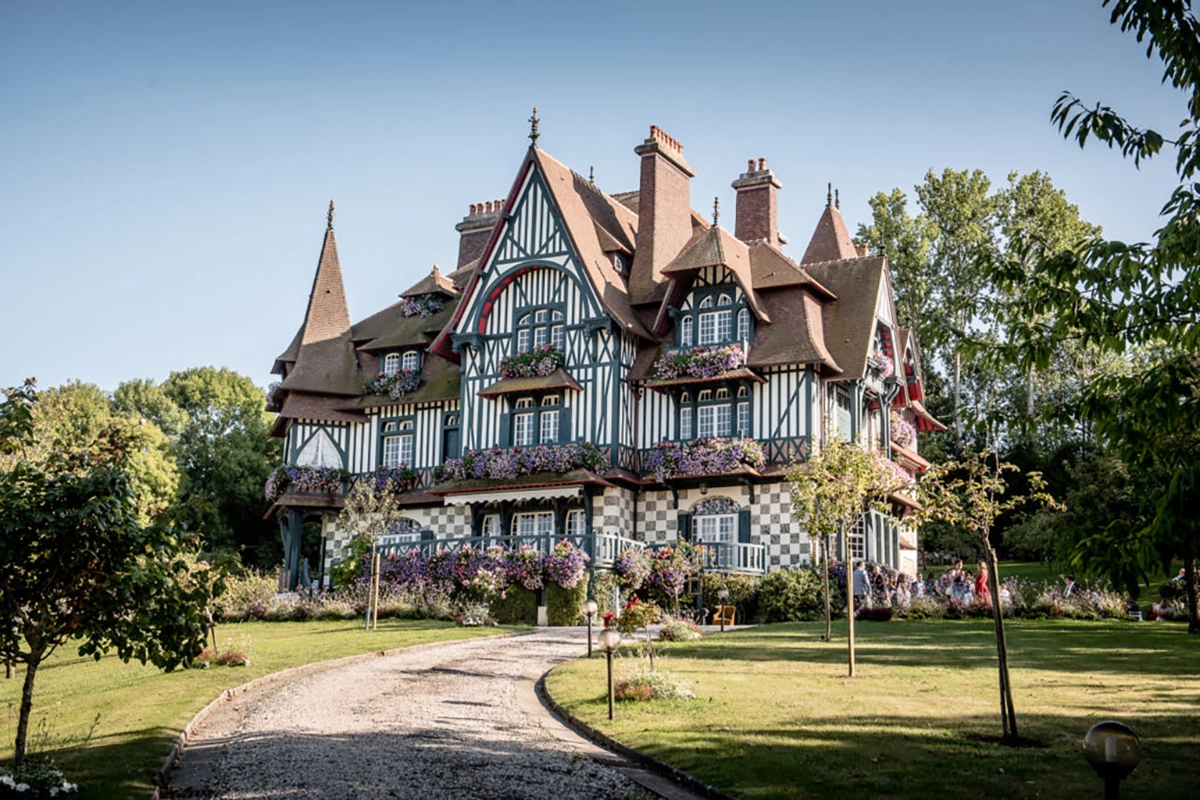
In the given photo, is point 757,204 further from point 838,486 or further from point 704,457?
point 838,486

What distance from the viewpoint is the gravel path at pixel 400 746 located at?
11.3m

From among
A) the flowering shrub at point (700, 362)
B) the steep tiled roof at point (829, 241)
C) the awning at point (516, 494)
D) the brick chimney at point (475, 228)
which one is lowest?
the awning at point (516, 494)

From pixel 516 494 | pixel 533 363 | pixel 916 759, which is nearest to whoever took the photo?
pixel 916 759

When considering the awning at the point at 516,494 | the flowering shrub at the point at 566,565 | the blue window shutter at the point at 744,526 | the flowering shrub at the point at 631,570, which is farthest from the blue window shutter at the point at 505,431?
the blue window shutter at the point at 744,526

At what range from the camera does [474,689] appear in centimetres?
1739

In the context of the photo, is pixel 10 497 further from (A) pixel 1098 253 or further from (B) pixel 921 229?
(B) pixel 921 229

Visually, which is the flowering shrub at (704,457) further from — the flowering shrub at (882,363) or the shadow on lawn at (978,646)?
the shadow on lawn at (978,646)

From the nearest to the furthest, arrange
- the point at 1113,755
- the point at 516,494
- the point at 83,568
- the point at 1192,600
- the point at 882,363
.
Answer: the point at 1113,755 → the point at 83,568 → the point at 1192,600 → the point at 516,494 → the point at 882,363

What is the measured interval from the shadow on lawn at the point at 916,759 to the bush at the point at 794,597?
49.2 ft

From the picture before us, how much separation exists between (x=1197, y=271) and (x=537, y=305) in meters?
26.0

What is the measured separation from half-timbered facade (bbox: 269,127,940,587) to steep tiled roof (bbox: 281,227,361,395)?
0.10 meters

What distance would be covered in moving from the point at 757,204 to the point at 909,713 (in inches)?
993

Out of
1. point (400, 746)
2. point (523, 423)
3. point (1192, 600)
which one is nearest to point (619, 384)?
point (523, 423)

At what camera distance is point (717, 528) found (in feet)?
105
